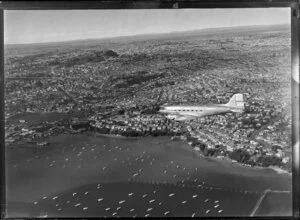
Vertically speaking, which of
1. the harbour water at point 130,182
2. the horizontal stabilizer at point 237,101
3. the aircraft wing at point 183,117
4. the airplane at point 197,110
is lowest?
the harbour water at point 130,182

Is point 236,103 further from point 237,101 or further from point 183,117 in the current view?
point 183,117

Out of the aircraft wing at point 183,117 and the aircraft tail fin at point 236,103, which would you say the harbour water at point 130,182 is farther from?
the aircraft tail fin at point 236,103

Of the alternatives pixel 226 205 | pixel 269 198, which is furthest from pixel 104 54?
pixel 269 198

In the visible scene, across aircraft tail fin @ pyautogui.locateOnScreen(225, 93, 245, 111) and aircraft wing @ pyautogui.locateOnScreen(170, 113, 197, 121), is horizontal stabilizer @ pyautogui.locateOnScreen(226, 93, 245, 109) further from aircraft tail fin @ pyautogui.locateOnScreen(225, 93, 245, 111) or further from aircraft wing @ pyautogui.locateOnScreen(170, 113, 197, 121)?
aircraft wing @ pyautogui.locateOnScreen(170, 113, 197, 121)

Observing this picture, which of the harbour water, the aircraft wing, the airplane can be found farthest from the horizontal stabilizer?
the harbour water

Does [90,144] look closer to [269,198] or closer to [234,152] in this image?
[234,152]

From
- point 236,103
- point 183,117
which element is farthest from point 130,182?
point 236,103

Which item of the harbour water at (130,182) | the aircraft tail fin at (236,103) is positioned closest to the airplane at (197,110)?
the aircraft tail fin at (236,103)
